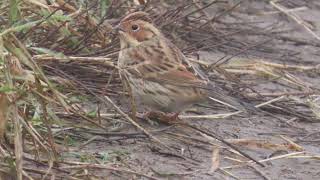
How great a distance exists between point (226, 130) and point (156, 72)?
1.85 ft

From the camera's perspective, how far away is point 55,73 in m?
5.54

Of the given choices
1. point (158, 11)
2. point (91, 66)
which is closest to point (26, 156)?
point (91, 66)

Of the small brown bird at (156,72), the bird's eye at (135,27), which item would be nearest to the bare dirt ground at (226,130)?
the small brown bird at (156,72)

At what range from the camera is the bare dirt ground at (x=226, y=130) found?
16.4 ft

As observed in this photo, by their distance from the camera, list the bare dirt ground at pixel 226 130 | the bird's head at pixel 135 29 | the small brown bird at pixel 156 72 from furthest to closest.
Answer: the bird's head at pixel 135 29, the small brown bird at pixel 156 72, the bare dirt ground at pixel 226 130

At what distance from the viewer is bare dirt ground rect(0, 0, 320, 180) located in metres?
5.00

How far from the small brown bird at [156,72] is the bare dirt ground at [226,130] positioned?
7.0 inches

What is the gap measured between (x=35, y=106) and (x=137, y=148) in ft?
2.34

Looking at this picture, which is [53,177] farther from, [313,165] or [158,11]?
[158,11]

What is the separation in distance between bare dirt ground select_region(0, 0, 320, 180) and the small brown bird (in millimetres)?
178

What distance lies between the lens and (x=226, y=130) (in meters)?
5.94

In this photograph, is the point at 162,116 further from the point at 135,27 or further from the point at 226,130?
the point at 135,27

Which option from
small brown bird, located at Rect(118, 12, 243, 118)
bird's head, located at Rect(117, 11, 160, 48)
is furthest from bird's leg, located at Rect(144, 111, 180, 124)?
bird's head, located at Rect(117, 11, 160, 48)

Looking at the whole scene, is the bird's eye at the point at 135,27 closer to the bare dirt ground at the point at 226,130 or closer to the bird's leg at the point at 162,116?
the bare dirt ground at the point at 226,130
